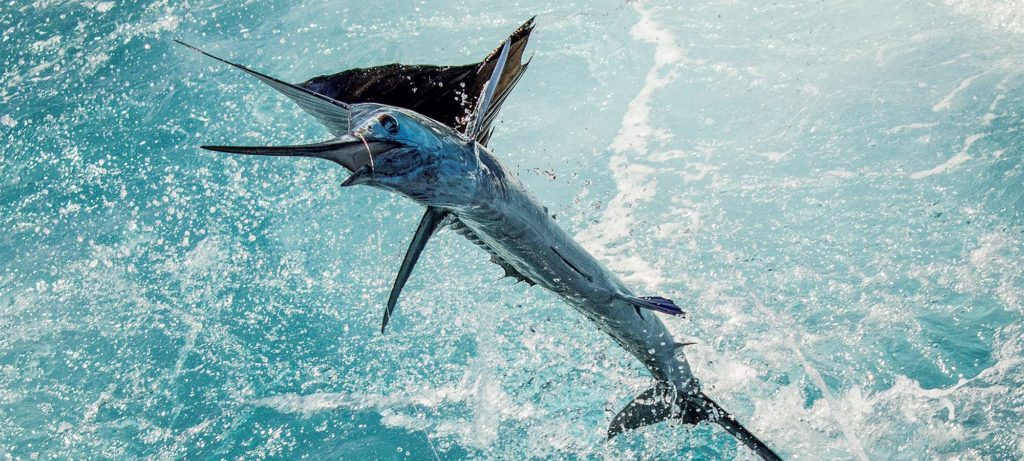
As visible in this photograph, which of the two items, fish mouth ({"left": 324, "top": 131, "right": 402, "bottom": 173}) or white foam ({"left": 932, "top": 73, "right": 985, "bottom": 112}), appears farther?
white foam ({"left": 932, "top": 73, "right": 985, "bottom": 112})

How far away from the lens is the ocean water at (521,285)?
4379 mm

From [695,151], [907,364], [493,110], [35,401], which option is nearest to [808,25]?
[695,151]

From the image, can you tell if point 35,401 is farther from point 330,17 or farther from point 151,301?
point 330,17

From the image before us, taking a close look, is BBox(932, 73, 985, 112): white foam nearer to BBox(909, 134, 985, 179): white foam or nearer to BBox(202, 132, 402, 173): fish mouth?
BBox(909, 134, 985, 179): white foam

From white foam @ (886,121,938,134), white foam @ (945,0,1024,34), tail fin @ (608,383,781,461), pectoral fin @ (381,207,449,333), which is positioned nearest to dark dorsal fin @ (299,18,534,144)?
pectoral fin @ (381,207,449,333)

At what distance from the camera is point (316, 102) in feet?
7.07

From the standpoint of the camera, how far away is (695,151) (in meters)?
5.65

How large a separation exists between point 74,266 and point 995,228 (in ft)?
19.8

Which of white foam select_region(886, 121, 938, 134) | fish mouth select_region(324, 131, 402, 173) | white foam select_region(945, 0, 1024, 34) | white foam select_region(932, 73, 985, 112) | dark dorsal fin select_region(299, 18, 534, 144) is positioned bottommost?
white foam select_region(886, 121, 938, 134)

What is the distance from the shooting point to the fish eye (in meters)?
1.99

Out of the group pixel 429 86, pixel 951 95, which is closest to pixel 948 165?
pixel 951 95

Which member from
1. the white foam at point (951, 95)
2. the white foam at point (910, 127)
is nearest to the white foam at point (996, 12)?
the white foam at point (951, 95)

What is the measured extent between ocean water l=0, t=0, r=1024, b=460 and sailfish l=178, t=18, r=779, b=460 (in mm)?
914

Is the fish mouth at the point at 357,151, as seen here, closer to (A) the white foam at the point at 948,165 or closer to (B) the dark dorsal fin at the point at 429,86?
(B) the dark dorsal fin at the point at 429,86
